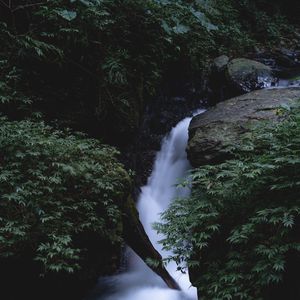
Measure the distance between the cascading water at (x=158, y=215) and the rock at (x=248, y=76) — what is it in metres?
1.60

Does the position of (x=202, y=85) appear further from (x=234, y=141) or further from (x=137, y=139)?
(x=234, y=141)

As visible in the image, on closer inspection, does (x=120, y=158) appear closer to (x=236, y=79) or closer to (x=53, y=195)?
(x=53, y=195)

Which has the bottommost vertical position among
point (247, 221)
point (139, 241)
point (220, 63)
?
point (139, 241)

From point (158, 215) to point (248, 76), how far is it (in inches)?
164

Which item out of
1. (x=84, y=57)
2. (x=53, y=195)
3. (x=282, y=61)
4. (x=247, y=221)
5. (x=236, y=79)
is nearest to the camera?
(x=247, y=221)

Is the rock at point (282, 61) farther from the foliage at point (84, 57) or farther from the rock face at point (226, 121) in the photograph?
the foliage at point (84, 57)

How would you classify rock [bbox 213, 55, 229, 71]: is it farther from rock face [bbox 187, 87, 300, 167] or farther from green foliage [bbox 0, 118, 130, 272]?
green foliage [bbox 0, 118, 130, 272]

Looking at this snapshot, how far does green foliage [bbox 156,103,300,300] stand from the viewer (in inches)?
122

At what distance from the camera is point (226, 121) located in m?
6.09

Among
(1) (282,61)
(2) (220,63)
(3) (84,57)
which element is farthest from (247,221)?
(1) (282,61)

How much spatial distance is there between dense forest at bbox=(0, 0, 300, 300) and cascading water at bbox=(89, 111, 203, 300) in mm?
221

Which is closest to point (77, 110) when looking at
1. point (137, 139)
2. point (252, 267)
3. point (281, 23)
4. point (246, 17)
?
point (137, 139)

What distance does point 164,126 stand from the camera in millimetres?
7727

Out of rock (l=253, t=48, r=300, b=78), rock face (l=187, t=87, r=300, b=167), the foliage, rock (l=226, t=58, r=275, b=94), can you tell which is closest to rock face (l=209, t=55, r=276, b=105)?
rock (l=226, t=58, r=275, b=94)
